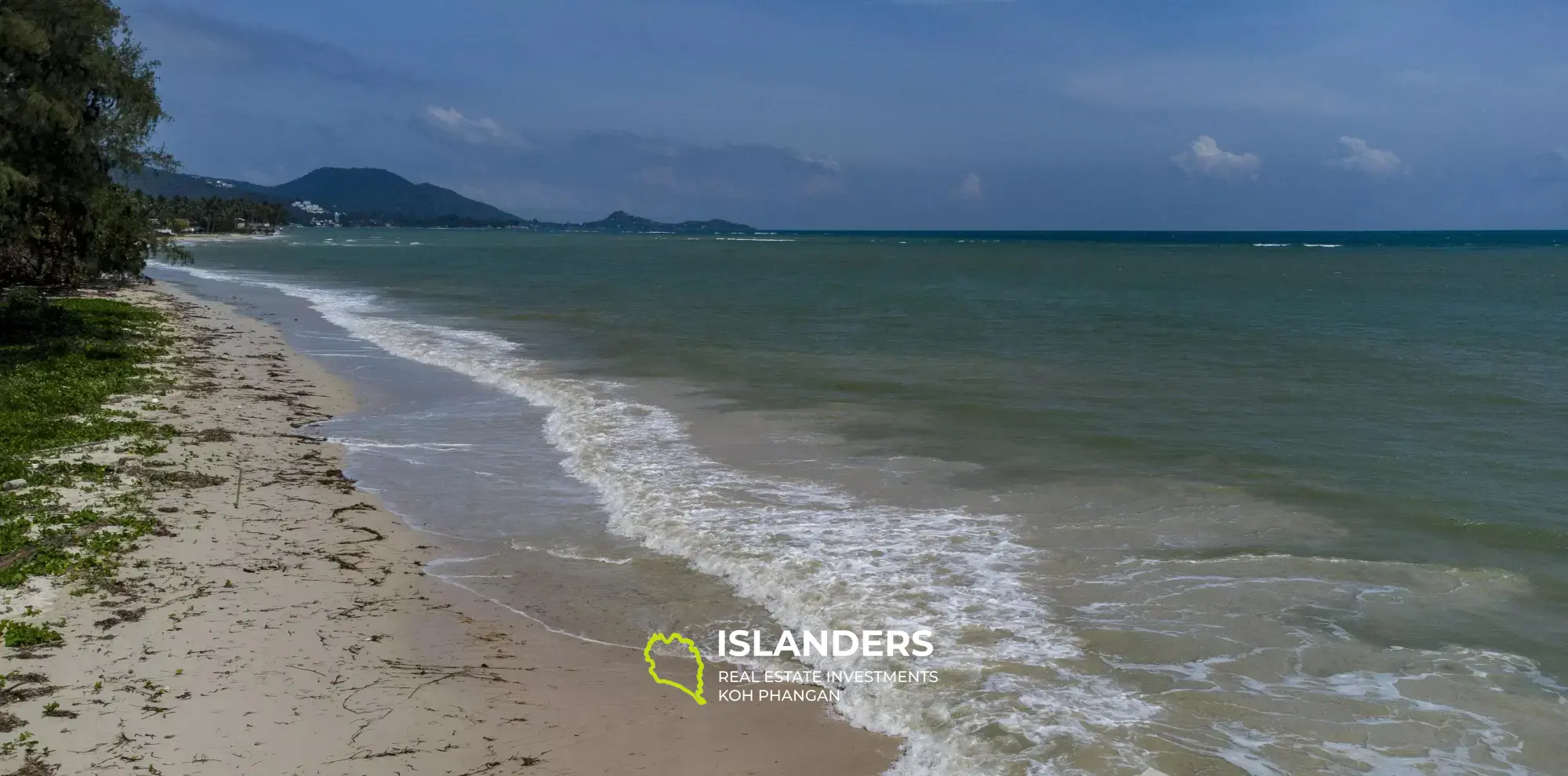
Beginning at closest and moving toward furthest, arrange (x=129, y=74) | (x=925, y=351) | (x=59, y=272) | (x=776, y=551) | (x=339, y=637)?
(x=339, y=637) < (x=776, y=551) < (x=129, y=74) < (x=925, y=351) < (x=59, y=272)

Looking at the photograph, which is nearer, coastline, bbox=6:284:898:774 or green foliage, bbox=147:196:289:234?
coastline, bbox=6:284:898:774

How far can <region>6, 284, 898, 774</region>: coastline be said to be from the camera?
5895 mm

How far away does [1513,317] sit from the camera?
36.3 m

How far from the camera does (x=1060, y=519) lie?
36.4 feet

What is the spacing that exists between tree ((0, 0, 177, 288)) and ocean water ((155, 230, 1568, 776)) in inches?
229

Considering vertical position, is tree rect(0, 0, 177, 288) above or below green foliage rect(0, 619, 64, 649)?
above

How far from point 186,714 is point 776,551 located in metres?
5.08

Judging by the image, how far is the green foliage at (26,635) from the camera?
683 cm

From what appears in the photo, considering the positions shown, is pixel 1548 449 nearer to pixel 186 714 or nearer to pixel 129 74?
pixel 186 714

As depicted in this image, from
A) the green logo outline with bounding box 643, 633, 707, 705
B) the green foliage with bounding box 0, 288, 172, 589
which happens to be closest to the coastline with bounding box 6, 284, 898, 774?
the green logo outline with bounding box 643, 633, 707, 705

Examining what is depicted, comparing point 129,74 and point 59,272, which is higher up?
point 129,74

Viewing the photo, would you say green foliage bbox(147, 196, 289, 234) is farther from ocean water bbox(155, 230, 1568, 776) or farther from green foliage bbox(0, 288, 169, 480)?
ocean water bbox(155, 230, 1568, 776)

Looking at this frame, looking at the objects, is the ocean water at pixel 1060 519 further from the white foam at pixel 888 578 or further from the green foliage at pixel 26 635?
the green foliage at pixel 26 635

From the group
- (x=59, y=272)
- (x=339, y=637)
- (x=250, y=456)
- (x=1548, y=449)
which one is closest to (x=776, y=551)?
(x=339, y=637)
